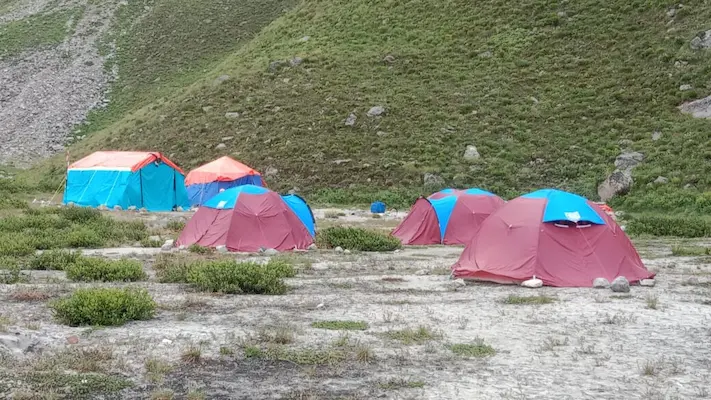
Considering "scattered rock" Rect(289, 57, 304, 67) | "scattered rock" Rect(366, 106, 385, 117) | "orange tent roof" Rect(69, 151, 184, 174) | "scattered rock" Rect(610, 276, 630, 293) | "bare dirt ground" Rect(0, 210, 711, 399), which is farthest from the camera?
"scattered rock" Rect(289, 57, 304, 67)

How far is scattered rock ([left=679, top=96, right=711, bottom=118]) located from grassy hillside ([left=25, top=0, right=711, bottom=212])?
442 millimetres

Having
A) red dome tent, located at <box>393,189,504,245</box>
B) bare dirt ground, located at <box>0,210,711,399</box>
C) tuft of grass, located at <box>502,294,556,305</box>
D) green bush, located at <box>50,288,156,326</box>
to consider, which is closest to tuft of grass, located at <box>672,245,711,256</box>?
bare dirt ground, located at <box>0,210,711,399</box>

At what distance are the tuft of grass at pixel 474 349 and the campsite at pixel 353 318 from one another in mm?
35

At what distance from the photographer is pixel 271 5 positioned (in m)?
65.2

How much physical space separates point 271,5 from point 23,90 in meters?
22.7

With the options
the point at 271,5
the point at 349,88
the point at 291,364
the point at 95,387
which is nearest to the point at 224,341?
the point at 291,364

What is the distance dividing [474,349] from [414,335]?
0.84 m

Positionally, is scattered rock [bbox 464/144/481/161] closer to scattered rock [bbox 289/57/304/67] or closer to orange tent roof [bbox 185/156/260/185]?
orange tent roof [bbox 185/156/260/185]

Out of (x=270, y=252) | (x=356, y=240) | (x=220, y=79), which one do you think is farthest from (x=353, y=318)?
(x=220, y=79)

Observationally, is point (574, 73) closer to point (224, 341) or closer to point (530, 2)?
point (530, 2)

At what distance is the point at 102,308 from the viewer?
355 inches

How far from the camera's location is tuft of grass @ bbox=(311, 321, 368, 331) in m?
9.25

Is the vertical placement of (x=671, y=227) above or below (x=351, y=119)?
below

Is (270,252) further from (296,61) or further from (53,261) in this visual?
(296,61)
